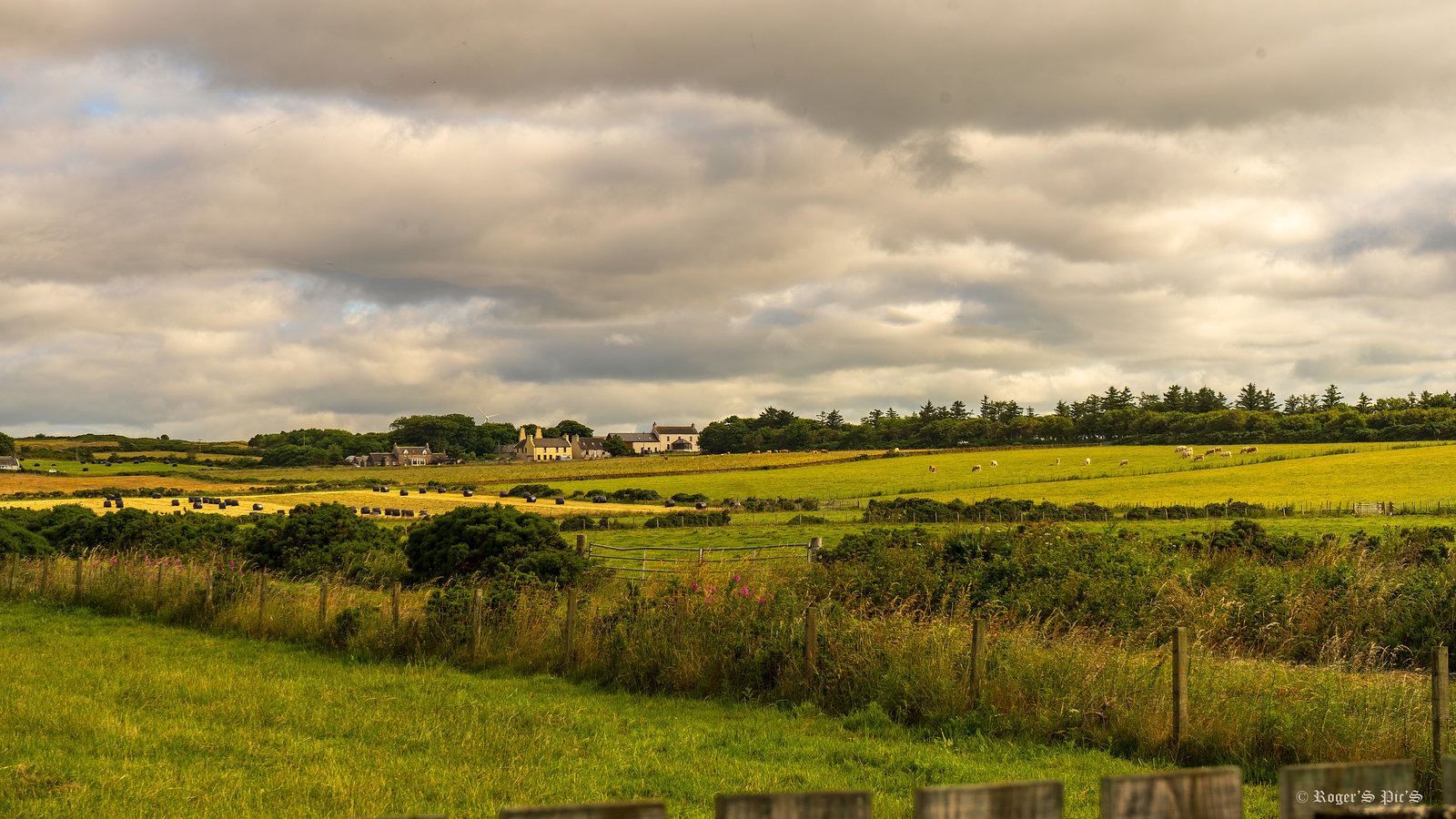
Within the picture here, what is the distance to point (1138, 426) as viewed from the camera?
137 m

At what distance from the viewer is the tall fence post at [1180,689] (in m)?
9.91

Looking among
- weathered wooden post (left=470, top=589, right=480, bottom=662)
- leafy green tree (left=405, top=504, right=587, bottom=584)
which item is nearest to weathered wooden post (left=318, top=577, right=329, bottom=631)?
weathered wooden post (left=470, top=589, right=480, bottom=662)

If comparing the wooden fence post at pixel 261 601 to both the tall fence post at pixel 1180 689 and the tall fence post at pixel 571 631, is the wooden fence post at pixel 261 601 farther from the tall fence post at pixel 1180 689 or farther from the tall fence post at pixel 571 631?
the tall fence post at pixel 1180 689

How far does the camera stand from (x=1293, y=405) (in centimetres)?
17125

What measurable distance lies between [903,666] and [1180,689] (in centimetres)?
303

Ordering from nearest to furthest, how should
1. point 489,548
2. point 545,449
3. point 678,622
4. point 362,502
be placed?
1. point 678,622
2. point 489,548
3. point 362,502
4. point 545,449

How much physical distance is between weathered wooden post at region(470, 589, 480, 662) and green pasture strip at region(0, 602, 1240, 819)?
4.41 ft

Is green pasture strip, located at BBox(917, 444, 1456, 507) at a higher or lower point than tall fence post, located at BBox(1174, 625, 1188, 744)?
lower

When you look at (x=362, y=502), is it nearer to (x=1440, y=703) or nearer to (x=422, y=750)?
(x=422, y=750)

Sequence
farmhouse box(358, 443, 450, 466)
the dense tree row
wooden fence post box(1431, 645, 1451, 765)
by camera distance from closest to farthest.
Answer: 1. wooden fence post box(1431, 645, 1451, 765)
2. the dense tree row
3. farmhouse box(358, 443, 450, 466)

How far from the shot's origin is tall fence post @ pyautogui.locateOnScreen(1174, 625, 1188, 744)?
9906mm

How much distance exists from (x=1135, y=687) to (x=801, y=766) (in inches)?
158

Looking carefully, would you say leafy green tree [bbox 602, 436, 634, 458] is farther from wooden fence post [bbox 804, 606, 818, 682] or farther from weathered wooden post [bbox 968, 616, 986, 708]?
weathered wooden post [bbox 968, 616, 986, 708]

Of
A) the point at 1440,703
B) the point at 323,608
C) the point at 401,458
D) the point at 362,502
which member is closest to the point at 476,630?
the point at 323,608
